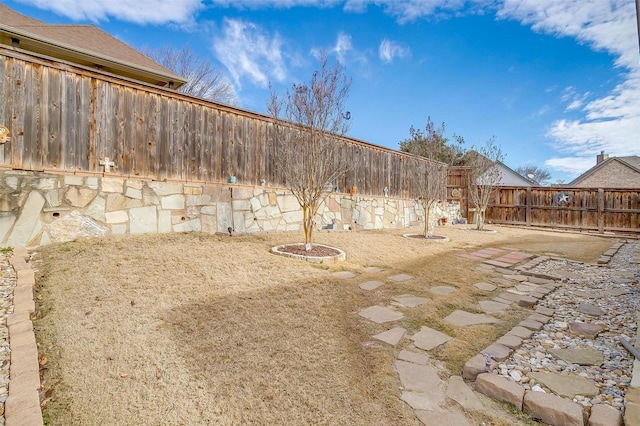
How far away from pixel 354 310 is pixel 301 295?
60cm

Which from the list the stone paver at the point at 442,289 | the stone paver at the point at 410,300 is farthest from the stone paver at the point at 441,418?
the stone paver at the point at 442,289

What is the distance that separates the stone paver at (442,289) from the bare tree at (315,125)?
6.88 ft

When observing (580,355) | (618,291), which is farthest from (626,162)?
(580,355)

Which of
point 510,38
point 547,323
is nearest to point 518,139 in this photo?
point 510,38

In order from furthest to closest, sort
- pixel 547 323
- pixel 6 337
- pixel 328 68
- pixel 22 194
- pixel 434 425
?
1. pixel 328 68
2. pixel 22 194
3. pixel 547 323
4. pixel 6 337
5. pixel 434 425

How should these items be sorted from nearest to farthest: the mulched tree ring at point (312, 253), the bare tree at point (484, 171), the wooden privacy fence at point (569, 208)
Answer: the mulched tree ring at point (312, 253), the wooden privacy fence at point (569, 208), the bare tree at point (484, 171)

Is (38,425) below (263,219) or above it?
below

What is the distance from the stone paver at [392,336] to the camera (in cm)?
239

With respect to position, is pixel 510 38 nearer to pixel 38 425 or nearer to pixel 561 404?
pixel 561 404

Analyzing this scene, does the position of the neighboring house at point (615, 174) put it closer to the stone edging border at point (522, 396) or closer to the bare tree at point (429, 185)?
the bare tree at point (429, 185)

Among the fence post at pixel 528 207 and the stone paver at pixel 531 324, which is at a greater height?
the fence post at pixel 528 207

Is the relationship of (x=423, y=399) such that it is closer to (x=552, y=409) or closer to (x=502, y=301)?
(x=552, y=409)

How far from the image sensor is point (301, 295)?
3164 millimetres

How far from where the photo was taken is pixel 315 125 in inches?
203
